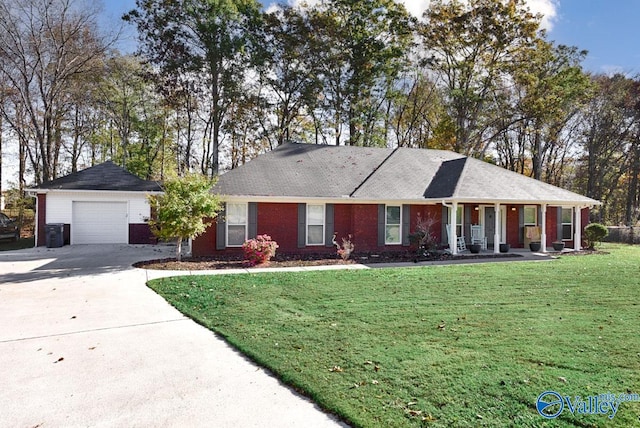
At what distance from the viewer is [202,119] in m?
27.0

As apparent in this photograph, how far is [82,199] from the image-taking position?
16219 millimetres

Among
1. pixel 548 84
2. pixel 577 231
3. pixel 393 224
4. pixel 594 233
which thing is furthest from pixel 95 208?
pixel 548 84

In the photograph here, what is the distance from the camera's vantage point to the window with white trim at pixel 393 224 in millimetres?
14414

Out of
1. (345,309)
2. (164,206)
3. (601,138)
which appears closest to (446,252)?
(345,309)

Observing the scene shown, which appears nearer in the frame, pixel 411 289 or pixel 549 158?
pixel 411 289

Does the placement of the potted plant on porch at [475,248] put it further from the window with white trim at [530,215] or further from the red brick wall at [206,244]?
the red brick wall at [206,244]

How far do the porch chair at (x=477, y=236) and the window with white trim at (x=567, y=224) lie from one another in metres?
4.29

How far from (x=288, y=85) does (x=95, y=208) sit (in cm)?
1413

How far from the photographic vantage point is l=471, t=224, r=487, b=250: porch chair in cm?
1516

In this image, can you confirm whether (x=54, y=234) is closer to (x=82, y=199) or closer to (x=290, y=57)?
(x=82, y=199)

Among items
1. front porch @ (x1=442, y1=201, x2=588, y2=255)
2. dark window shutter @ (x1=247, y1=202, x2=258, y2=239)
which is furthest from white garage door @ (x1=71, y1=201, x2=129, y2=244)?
front porch @ (x1=442, y1=201, x2=588, y2=255)

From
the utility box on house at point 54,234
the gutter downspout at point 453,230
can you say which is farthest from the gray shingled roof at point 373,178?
the utility box on house at point 54,234

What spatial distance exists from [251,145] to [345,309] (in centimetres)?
2340

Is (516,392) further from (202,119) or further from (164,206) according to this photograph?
(202,119)
